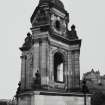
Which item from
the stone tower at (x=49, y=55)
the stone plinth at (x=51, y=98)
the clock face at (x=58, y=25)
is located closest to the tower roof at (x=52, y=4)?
the stone tower at (x=49, y=55)

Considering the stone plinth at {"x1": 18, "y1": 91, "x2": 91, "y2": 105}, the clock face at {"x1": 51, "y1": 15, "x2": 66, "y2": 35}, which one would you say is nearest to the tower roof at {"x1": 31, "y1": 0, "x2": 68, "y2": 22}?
the clock face at {"x1": 51, "y1": 15, "x2": 66, "y2": 35}

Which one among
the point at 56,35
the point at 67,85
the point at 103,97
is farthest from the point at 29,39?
the point at 103,97

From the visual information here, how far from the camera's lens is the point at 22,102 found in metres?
21.6

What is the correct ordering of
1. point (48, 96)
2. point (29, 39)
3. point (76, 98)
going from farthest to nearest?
point (29, 39) → point (76, 98) → point (48, 96)

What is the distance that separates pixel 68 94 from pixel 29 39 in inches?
238

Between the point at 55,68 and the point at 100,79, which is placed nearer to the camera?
the point at 55,68

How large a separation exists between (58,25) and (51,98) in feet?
19.9

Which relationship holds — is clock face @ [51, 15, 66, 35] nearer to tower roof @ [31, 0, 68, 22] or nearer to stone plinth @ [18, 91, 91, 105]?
tower roof @ [31, 0, 68, 22]

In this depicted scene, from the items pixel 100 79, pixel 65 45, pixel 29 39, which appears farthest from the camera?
pixel 100 79

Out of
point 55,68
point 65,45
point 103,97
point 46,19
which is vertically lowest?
point 103,97

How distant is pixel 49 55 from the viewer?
21.7 meters

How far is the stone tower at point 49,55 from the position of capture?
20750 mm

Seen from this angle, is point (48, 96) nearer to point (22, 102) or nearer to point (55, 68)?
point (22, 102)

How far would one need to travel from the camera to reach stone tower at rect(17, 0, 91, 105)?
20750 mm
